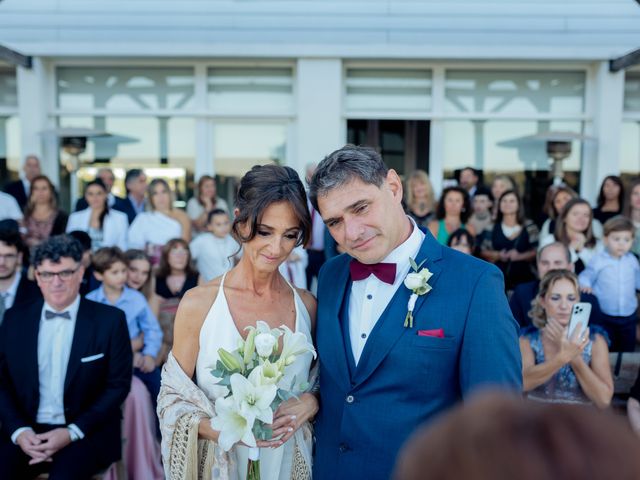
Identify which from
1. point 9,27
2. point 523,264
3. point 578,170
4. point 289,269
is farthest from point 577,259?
point 9,27

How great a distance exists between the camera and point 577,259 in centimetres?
545

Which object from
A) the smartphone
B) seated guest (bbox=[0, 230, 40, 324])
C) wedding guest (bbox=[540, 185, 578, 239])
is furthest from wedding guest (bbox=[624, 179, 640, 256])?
seated guest (bbox=[0, 230, 40, 324])

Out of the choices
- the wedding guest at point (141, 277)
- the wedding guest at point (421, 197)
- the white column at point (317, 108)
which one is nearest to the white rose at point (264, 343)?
the wedding guest at point (141, 277)

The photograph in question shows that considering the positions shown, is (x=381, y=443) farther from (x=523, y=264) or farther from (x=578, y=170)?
(x=578, y=170)

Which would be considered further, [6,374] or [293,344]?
[6,374]

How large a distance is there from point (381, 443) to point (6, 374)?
2.63m

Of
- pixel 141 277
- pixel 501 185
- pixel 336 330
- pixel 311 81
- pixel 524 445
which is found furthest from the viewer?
pixel 311 81

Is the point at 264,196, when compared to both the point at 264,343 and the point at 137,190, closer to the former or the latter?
the point at 264,343

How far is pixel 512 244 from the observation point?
611 cm

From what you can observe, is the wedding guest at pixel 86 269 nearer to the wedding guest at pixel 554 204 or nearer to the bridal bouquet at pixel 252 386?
the bridal bouquet at pixel 252 386

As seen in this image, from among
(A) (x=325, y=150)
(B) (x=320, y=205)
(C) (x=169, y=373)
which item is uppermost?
(A) (x=325, y=150)

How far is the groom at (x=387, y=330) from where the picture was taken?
72.4 inches

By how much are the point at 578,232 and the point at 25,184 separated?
6.71 m

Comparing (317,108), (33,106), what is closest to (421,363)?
(317,108)
